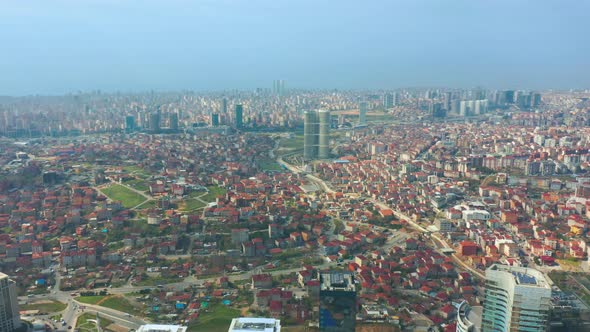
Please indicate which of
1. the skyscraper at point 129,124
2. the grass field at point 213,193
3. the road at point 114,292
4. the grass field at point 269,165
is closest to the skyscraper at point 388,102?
the skyscraper at point 129,124

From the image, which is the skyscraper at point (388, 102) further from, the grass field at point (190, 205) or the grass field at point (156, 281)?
the grass field at point (156, 281)

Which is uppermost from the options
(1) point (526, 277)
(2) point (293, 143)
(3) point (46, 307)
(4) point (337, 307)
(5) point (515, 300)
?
(1) point (526, 277)

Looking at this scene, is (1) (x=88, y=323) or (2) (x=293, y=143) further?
(2) (x=293, y=143)

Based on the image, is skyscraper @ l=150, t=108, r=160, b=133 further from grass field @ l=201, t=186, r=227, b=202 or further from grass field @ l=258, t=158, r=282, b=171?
grass field @ l=201, t=186, r=227, b=202

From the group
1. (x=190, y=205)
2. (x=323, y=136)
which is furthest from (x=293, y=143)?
(x=190, y=205)

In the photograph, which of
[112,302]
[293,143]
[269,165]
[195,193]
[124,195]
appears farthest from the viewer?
[293,143]

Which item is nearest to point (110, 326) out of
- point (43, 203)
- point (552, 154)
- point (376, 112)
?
point (43, 203)

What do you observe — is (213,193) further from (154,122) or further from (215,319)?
(154,122)

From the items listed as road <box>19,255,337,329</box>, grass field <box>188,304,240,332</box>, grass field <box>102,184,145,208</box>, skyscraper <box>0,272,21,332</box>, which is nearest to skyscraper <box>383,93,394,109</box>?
grass field <box>102,184,145,208</box>
